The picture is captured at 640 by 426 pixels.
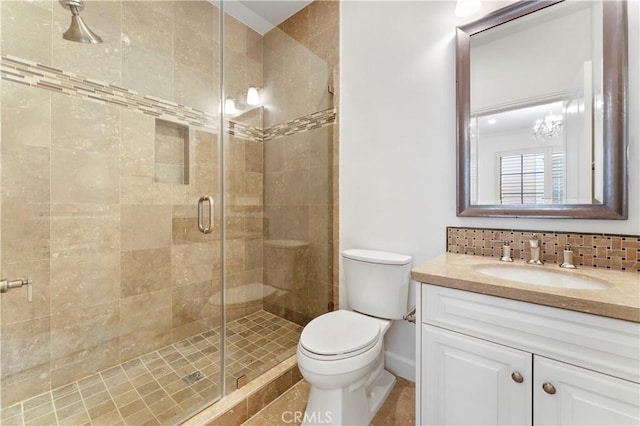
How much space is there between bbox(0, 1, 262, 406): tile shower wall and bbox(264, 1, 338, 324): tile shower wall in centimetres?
17

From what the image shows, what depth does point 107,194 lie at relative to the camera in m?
1.58

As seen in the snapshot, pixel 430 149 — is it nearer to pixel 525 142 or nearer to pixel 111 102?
pixel 525 142

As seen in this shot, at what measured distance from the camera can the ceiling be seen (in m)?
1.92

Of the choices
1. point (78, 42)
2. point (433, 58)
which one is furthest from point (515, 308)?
point (78, 42)

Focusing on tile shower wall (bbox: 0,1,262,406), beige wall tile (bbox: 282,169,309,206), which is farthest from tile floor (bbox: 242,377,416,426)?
beige wall tile (bbox: 282,169,309,206)

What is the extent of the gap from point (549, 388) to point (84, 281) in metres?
2.16

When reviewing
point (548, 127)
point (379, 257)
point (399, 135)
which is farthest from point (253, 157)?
point (548, 127)

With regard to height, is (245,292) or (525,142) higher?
(525,142)

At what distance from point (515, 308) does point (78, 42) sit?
2409mm

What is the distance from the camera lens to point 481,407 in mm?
882

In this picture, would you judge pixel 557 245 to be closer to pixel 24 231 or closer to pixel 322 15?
pixel 322 15

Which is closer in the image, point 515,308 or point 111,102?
point 515,308

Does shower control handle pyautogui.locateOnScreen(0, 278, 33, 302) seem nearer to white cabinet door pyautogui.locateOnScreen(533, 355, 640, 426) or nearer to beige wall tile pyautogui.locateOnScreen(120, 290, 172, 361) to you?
beige wall tile pyautogui.locateOnScreen(120, 290, 172, 361)

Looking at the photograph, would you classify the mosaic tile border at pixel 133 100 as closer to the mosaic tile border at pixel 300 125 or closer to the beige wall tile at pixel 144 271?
the mosaic tile border at pixel 300 125
